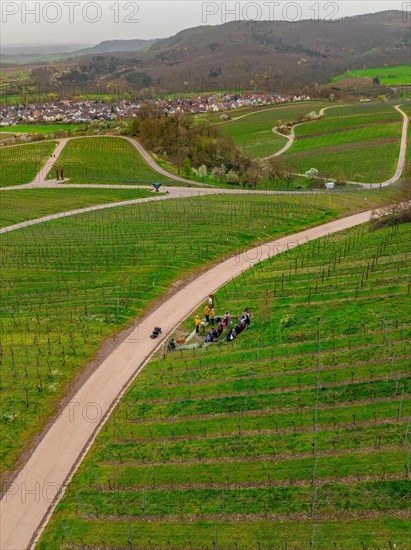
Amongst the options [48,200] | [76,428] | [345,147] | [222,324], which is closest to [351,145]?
[345,147]

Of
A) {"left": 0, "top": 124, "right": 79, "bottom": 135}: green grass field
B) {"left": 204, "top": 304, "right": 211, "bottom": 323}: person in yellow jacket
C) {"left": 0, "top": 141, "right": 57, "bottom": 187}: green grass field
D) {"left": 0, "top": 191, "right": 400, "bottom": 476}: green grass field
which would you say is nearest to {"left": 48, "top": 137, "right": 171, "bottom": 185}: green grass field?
{"left": 0, "top": 141, "right": 57, "bottom": 187}: green grass field

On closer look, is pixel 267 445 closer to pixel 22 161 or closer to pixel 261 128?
pixel 22 161

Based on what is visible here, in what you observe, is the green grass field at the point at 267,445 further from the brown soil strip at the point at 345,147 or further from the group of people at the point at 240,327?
the brown soil strip at the point at 345,147

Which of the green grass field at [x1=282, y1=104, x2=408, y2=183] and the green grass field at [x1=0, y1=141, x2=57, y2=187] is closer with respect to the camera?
the green grass field at [x1=0, y1=141, x2=57, y2=187]

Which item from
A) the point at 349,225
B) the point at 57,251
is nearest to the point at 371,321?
the point at 349,225

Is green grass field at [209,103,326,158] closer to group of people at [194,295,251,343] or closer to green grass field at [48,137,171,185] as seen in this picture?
green grass field at [48,137,171,185]

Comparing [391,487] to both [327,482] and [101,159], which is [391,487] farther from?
[101,159]
